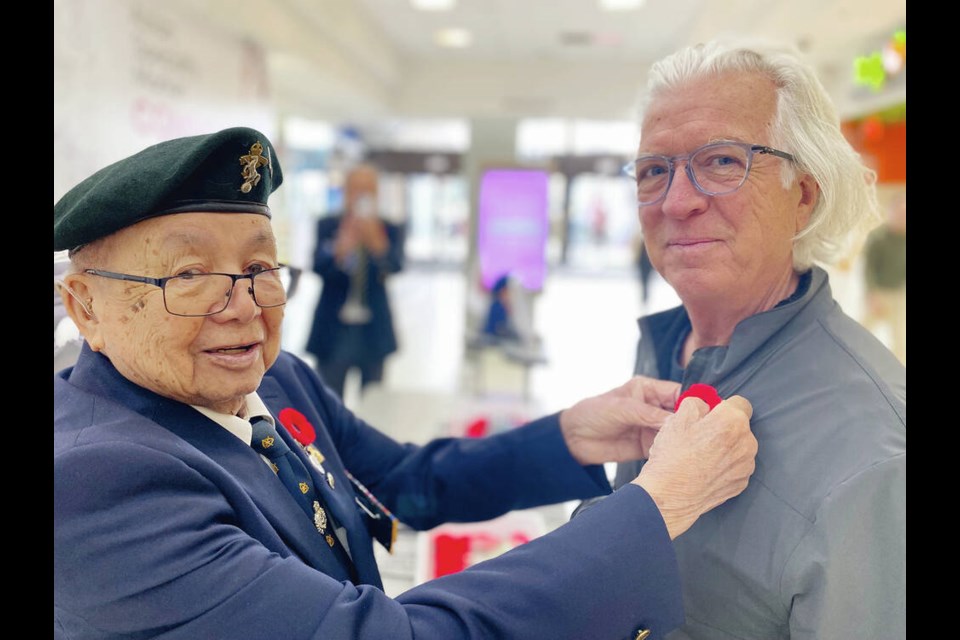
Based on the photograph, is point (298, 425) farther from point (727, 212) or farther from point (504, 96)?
point (504, 96)

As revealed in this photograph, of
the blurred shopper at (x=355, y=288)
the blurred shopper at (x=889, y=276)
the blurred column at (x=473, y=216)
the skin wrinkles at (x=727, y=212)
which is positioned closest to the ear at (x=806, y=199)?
the skin wrinkles at (x=727, y=212)

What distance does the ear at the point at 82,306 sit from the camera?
31.7 inches

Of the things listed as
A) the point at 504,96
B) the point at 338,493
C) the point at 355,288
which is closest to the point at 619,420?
the point at 338,493

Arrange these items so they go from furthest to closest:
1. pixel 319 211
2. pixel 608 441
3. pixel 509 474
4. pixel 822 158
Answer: pixel 319 211 < pixel 509 474 < pixel 608 441 < pixel 822 158

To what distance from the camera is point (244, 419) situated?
2.99ft

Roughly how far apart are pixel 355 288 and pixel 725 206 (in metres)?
2.46

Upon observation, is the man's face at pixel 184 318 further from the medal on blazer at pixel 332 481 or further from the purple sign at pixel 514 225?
the purple sign at pixel 514 225

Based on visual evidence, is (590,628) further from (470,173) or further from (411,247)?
(411,247)

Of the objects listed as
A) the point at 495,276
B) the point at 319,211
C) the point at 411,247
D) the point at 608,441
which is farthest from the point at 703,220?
the point at 411,247

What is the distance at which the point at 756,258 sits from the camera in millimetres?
945

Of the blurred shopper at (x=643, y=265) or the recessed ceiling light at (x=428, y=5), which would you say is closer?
the blurred shopper at (x=643, y=265)

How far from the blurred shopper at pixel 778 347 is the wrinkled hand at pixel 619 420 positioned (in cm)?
7

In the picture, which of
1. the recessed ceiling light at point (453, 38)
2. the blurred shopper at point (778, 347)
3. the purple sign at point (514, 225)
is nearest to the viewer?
the blurred shopper at point (778, 347)

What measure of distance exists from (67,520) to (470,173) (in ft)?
Result: 20.4
